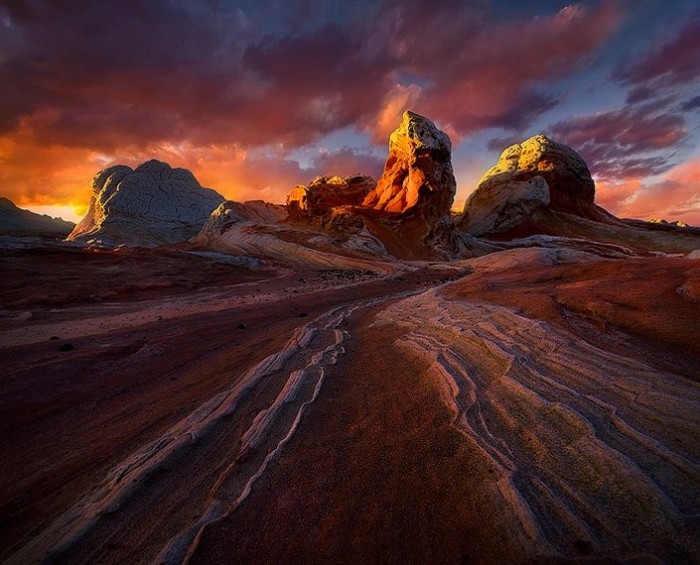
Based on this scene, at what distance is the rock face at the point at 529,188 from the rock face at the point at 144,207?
37.8 meters

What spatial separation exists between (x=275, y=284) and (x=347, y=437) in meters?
15.3

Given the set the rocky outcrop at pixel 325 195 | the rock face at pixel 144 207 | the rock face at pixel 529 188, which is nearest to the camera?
the rocky outcrop at pixel 325 195

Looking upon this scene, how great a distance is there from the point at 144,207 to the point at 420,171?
34724 millimetres

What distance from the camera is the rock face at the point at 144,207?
38.9 m

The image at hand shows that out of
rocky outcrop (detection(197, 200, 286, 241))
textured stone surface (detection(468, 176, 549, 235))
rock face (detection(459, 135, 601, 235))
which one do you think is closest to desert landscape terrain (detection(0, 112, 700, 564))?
rocky outcrop (detection(197, 200, 286, 241))

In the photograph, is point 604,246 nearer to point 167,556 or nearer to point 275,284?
point 275,284

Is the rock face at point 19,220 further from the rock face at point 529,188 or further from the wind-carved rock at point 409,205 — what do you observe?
the rock face at point 529,188

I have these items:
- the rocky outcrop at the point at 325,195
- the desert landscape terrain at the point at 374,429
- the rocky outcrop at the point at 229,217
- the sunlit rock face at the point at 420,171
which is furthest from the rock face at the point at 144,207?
the desert landscape terrain at the point at 374,429

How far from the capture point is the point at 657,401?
2.94 meters

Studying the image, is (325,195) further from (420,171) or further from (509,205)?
(509,205)

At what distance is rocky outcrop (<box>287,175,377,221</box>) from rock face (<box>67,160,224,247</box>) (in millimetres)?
16794

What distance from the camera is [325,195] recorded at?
38.9 m

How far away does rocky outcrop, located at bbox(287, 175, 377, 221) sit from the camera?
118 feet

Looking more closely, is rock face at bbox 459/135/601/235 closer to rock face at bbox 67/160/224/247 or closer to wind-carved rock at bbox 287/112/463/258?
wind-carved rock at bbox 287/112/463/258
